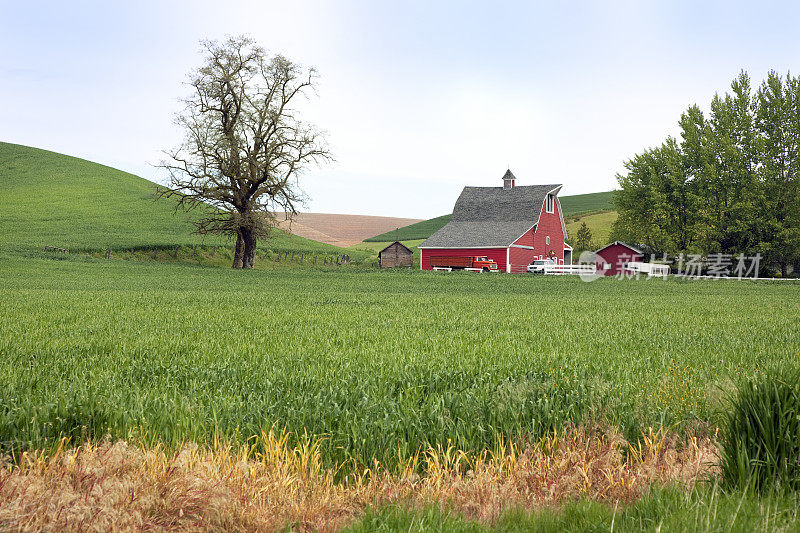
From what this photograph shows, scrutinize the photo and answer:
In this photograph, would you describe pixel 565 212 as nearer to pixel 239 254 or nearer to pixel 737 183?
pixel 737 183

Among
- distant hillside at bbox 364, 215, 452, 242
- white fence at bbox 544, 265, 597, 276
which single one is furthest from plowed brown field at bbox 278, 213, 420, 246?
white fence at bbox 544, 265, 597, 276

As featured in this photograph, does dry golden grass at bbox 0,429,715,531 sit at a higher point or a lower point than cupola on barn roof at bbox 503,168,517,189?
lower

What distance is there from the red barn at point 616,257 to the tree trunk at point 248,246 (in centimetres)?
3905

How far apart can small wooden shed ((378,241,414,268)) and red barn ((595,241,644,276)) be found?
21.8 m

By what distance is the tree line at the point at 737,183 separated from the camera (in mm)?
52094

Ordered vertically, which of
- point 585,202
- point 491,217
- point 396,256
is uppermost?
point 585,202

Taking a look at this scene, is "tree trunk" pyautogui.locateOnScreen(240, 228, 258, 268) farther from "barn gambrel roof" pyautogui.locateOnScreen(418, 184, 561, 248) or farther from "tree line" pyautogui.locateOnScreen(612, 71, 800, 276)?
"tree line" pyautogui.locateOnScreen(612, 71, 800, 276)

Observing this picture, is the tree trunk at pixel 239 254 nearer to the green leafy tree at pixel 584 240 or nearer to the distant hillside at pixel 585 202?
the green leafy tree at pixel 584 240

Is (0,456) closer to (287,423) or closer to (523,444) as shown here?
(287,423)

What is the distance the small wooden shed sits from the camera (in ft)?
224

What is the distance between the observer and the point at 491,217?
62.3 m

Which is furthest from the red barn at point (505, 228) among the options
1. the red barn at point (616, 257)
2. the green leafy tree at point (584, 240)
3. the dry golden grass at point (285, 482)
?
the dry golden grass at point (285, 482)

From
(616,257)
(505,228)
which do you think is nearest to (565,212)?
(616,257)

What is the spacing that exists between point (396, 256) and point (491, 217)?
1293 cm
